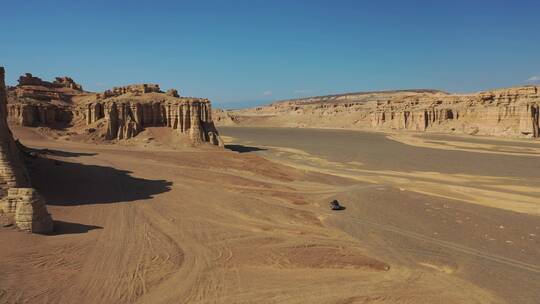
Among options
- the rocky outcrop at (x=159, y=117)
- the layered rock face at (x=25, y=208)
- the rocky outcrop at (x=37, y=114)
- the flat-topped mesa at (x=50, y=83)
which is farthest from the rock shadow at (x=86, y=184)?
the flat-topped mesa at (x=50, y=83)

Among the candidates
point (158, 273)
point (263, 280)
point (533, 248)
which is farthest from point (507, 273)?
point (158, 273)

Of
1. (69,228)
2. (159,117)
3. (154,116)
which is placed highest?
(154,116)

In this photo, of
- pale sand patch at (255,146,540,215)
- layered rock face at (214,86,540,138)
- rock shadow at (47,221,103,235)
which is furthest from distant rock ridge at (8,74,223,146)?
layered rock face at (214,86,540,138)

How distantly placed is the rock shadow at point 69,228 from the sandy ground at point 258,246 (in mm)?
95

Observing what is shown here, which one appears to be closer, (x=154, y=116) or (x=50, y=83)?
(x=154, y=116)

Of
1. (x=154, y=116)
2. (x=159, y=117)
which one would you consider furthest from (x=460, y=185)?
(x=154, y=116)

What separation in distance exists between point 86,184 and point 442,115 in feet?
247

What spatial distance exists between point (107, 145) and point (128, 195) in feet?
75.7

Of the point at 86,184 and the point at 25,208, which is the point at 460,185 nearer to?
the point at 86,184

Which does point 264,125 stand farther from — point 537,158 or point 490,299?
point 490,299

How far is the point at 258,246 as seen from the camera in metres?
12.9

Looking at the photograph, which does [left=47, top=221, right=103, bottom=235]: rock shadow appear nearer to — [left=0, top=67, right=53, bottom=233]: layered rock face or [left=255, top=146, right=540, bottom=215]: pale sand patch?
[left=0, top=67, right=53, bottom=233]: layered rock face

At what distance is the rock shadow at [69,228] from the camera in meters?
12.3

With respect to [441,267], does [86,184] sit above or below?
above
